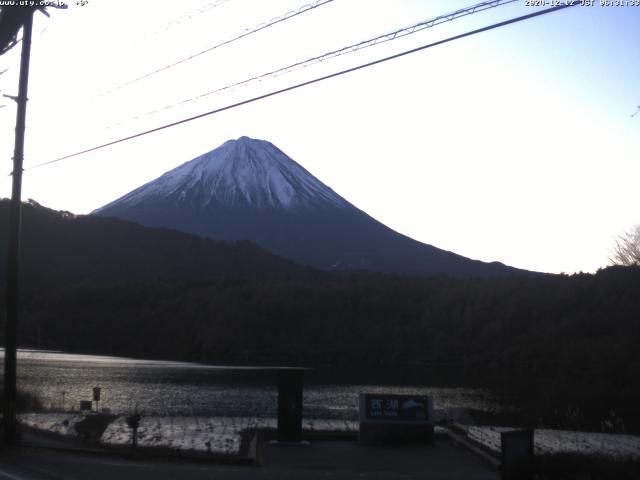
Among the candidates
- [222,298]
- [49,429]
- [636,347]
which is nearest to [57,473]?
[49,429]

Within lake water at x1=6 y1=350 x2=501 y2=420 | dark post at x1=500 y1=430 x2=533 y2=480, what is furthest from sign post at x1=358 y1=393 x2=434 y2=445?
lake water at x1=6 y1=350 x2=501 y2=420

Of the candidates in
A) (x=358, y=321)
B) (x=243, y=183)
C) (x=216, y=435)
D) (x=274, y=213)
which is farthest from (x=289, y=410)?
(x=243, y=183)

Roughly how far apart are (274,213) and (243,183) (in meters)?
9.20

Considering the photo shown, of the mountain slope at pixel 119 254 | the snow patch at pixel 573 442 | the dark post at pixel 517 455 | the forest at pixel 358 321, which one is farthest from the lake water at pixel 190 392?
the mountain slope at pixel 119 254

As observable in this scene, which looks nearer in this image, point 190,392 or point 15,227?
point 15,227

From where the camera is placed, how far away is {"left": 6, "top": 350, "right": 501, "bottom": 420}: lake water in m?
28.7

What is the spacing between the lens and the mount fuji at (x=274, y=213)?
145 m

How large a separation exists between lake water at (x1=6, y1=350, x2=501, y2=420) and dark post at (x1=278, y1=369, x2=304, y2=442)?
9.47m

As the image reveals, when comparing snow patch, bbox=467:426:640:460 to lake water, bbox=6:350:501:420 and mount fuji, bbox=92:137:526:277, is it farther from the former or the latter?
mount fuji, bbox=92:137:526:277

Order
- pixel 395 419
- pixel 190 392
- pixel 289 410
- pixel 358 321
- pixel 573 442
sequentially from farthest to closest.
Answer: pixel 358 321
pixel 190 392
pixel 573 442
pixel 395 419
pixel 289 410

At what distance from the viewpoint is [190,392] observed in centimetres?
3556

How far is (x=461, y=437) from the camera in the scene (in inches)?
640

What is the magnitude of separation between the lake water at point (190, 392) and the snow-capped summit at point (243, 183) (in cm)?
10822

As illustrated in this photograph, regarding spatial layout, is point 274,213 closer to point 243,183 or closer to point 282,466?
point 243,183
